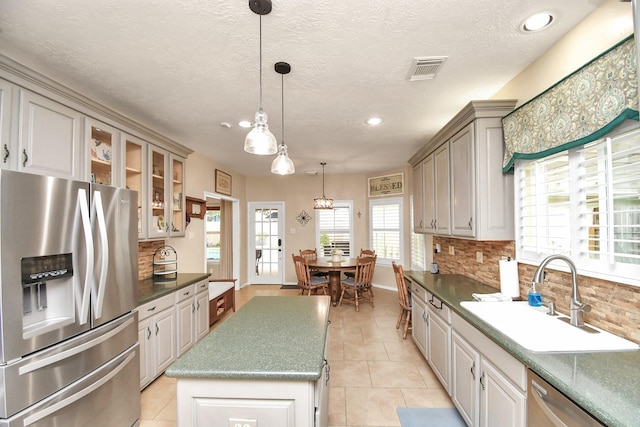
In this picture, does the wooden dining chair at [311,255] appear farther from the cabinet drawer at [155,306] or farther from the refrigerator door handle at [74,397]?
the refrigerator door handle at [74,397]

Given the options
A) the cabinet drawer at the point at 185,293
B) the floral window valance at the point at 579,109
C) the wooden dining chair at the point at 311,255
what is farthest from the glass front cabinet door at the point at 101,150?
the wooden dining chair at the point at 311,255

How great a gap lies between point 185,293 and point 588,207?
3410 millimetres

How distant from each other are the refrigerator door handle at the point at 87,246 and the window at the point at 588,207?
281cm

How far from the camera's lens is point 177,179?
11.2 ft

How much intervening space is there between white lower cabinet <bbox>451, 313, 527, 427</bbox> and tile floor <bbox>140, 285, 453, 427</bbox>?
47 cm

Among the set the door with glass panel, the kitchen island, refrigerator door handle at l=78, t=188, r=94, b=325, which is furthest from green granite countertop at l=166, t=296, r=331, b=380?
the door with glass panel

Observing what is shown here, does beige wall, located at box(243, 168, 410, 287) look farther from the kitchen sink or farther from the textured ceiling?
the kitchen sink

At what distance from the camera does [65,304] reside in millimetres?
1527

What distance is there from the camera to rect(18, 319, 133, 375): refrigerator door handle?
→ 1330mm

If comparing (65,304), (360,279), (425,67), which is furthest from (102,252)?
(360,279)

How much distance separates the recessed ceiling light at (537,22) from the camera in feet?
4.93

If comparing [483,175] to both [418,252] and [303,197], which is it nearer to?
[418,252]

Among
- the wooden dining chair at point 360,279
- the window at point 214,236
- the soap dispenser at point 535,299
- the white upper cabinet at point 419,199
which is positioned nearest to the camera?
the soap dispenser at point 535,299

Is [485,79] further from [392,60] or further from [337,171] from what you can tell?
[337,171]
